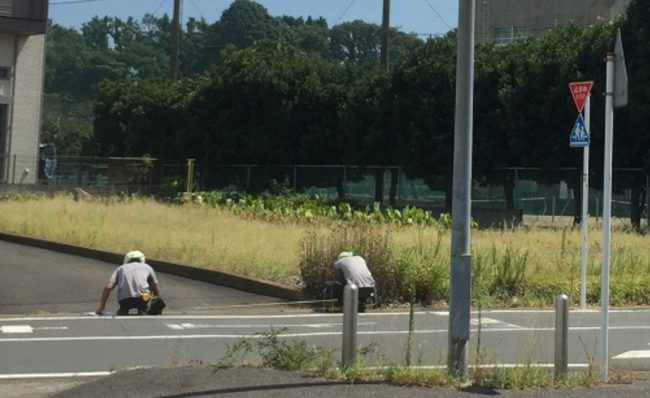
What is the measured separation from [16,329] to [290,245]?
29.0 ft

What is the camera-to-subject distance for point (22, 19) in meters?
37.0

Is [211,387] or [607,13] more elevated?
[607,13]

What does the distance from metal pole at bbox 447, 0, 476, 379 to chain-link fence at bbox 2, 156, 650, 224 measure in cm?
2321

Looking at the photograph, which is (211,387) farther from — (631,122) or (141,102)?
(141,102)

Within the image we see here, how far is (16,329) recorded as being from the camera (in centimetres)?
1229

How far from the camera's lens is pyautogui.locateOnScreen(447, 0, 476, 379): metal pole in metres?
7.90

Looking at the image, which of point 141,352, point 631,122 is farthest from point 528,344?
point 631,122

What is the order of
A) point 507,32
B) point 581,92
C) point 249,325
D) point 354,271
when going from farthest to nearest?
1. point 507,32
2. point 354,271
3. point 581,92
4. point 249,325

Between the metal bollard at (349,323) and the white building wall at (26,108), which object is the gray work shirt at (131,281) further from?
the white building wall at (26,108)

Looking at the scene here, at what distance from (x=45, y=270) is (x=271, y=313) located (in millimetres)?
6062

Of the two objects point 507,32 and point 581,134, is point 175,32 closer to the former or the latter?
point 507,32

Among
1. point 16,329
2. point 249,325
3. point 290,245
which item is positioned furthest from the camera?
point 290,245

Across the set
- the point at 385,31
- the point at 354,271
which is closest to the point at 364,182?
the point at 385,31

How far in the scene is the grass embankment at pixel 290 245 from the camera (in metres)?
16.1
